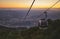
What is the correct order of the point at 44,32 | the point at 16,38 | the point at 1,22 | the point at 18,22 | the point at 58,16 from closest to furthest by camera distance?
the point at 16,38 < the point at 44,32 < the point at 58,16 < the point at 1,22 < the point at 18,22

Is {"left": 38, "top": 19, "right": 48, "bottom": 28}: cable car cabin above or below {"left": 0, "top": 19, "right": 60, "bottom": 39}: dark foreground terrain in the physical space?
above

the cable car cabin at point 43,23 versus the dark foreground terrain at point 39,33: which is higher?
the cable car cabin at point 43,23

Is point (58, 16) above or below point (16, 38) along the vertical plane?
above

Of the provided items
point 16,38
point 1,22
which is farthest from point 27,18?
point 16,38

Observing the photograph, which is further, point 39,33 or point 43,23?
point 39,33

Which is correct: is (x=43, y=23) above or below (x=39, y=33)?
above

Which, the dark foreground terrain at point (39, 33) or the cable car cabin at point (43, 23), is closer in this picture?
the cable car cabin at point (43, 23)

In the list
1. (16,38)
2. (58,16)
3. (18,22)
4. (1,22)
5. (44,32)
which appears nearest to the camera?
(16,38)

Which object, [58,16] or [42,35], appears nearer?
[42,35]

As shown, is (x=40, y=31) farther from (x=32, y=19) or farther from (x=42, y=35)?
(x=32, y=19)

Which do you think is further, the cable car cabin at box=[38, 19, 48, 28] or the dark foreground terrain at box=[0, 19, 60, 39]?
the dark foreground terrain at box=[0, 19, 60, 39]
